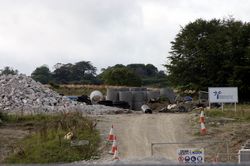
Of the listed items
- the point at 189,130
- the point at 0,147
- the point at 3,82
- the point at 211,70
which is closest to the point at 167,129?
the point at 189,130

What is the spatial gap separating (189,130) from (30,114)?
11409 millimetres

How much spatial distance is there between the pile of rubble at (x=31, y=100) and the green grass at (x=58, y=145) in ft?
31.2

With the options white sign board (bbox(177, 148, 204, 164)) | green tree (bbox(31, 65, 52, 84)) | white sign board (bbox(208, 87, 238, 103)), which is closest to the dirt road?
white sign board (bbox(208, 87, 238, 103))

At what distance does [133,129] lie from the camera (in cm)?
2956

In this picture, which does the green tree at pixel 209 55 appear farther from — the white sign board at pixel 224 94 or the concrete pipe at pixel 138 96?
the white sign board at pixel 224 94

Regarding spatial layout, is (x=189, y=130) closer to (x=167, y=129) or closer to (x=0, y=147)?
(x=167, y=129)

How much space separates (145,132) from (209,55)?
111ft

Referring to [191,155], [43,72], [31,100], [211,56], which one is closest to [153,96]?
[211,56]

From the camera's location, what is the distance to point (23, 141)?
26906mm

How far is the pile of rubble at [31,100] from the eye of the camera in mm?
39500

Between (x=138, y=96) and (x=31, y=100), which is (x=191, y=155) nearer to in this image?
(x=31, y=100)

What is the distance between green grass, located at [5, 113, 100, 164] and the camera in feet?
74.8

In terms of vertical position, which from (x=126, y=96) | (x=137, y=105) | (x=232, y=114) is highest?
(x=126, y=96)

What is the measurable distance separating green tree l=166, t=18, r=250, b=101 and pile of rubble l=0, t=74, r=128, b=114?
19843 mm
